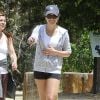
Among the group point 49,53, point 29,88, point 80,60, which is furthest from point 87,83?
point 49,53

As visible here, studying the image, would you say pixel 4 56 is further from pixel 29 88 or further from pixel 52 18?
pixel 29 88

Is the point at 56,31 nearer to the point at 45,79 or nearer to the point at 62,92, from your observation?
the point at 45,79

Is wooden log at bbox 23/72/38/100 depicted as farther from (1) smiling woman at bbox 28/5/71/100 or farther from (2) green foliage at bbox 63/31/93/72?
(2) green foliage at bbox 63/31/93/72

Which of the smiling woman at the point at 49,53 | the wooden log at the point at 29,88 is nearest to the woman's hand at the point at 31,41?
the smiling woman at the point at 49,53

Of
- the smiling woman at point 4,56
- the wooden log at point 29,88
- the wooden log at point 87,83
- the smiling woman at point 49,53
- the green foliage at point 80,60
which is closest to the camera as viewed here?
the smiling woman at point 4,56

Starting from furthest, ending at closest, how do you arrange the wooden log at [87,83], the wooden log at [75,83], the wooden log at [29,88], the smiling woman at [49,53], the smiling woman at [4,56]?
the wooden log at [87,83] → the wooden log at [75,83] → the wooden log at [29,88] → the smiling woman at [49,53] → the smiling woman at [4,56]

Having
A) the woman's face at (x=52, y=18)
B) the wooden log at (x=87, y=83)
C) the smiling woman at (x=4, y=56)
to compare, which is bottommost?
the wooden log at (x=87, y=83)

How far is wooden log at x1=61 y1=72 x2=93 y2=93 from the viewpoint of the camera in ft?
57.1

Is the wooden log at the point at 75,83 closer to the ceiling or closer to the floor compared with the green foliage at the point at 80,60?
closer to the floor

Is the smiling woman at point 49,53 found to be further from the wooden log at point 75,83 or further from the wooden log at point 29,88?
the wooden log at point 75,83

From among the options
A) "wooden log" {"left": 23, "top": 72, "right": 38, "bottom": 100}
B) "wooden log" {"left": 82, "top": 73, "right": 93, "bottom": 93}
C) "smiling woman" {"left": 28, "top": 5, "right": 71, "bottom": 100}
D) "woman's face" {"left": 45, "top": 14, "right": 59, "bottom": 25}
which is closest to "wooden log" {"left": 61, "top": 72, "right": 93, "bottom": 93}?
"wooden log" {"left": 82, "top": 73, "right": 93, "bottom": 93}

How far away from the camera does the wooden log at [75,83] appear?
1739 centimetres

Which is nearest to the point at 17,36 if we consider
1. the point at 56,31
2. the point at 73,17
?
the point at 73,17

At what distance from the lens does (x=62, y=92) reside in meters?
17.0
